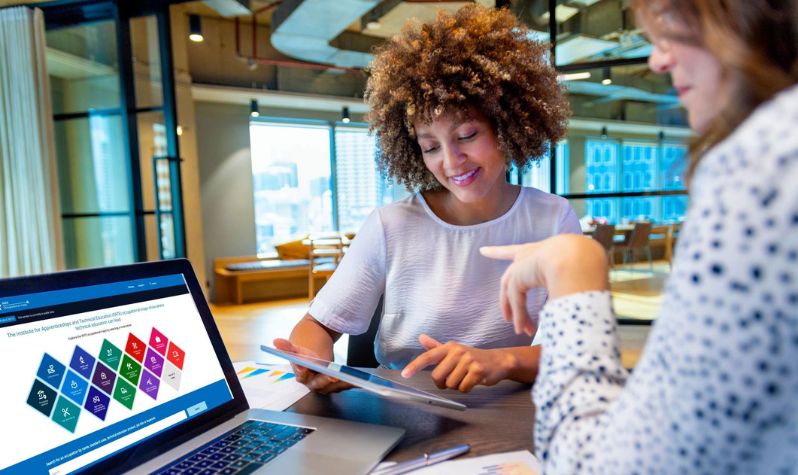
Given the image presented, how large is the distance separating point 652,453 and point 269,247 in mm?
7998

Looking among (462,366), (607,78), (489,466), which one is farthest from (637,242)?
(489,466)

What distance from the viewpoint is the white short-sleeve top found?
1.23 metres

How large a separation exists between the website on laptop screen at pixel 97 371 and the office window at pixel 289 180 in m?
7.15

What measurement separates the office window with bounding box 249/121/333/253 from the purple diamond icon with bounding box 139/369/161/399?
722cm

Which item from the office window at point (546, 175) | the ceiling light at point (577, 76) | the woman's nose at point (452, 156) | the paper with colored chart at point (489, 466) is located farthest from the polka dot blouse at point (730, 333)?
the ceiling light at point (577, 76)

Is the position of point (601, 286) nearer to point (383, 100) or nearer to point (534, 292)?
point (534, 292)

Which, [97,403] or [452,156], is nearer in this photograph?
[97,403]

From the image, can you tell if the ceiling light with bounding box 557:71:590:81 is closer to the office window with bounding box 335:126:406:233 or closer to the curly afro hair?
the curly afro hair

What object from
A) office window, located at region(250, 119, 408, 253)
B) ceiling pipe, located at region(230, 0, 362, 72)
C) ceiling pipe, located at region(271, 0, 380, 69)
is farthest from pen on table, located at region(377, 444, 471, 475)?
office window, located at region(250, 119, 408, 253)

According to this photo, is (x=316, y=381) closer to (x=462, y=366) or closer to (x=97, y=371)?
(x=462, y=366)

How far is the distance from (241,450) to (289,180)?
7.69m

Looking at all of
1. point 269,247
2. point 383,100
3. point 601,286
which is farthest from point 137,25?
point 269,247

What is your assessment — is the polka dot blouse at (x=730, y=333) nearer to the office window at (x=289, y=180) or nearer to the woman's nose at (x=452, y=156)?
the woman's nose at (x=452, y=156)

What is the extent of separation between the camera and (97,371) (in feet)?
2.23
